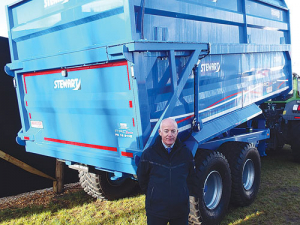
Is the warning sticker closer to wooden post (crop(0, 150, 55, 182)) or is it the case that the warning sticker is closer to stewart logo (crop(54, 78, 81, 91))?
stewart logo (crop(54, 78, 81, 91))

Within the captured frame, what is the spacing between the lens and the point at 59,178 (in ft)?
A: 17.0

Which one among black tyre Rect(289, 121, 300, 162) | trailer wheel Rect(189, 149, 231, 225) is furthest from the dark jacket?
black tyre Rect(289, 121, 300, 162)

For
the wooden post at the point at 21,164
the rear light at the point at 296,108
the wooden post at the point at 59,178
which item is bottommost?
the wooden post at the point at 59,178

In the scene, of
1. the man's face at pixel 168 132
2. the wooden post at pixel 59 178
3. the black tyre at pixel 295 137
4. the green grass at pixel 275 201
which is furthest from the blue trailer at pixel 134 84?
the black tyre at pixel 295 137

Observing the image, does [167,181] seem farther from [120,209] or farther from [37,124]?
[37,124]

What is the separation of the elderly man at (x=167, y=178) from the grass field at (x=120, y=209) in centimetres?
161

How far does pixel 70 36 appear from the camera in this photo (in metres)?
3.50

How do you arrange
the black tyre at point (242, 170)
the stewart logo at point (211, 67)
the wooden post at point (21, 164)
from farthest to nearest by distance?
the wooden post at point (21, 164) → the black tyre at point (242, 170) → the stewart logo at point (211, 67)

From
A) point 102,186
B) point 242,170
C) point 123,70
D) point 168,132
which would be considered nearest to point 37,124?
point 102,186

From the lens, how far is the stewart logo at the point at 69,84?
348cm

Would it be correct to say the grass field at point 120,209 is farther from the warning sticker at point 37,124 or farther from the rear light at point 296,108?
the rear light at point 296,108

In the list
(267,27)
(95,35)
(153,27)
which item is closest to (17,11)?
(95,35)

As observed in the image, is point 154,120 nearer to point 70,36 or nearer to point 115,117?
point 115,117

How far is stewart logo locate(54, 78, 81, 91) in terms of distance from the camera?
11.4 ft
